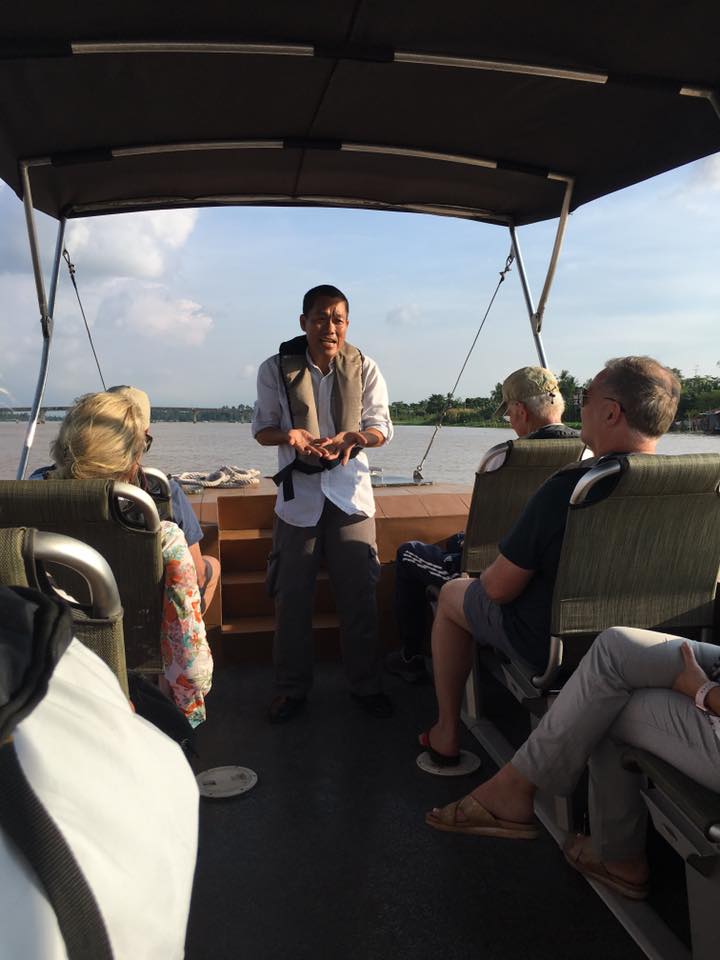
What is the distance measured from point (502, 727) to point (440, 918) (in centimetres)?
114

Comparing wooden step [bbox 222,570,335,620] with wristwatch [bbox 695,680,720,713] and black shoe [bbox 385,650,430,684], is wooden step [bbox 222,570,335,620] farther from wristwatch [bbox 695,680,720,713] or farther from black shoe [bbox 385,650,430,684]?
wristwatch [bbox 695,680,720,713]

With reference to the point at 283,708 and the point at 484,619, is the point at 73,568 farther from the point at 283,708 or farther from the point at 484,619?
the point at 283,708

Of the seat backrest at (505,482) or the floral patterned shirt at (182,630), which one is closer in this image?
the floral patterned shirt at (182,630)

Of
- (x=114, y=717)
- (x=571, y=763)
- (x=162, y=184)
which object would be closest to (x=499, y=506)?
(x=571, y=763)

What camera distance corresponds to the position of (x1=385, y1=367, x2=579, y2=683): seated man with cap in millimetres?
2812

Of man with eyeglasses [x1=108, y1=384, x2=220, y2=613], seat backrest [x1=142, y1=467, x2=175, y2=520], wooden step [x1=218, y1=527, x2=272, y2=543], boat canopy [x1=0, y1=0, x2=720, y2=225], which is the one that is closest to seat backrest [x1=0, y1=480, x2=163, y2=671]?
seat backrest [x1=142, y1=467, x2=175, y2=520]

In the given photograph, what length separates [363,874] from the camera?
195 cm

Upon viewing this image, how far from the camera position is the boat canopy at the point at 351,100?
2.14m

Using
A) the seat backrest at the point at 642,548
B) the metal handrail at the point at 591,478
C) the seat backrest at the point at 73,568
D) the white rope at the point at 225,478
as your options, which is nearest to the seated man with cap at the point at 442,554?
the seat backrest at the point at 642,548

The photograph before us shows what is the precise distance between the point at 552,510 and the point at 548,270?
2223mm

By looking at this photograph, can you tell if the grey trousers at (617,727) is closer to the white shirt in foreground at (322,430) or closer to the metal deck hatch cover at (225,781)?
the metal deck hatch cover at (225,781)

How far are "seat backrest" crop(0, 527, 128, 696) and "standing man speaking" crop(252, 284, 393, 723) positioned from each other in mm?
1733

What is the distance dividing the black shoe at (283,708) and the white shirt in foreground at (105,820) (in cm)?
220

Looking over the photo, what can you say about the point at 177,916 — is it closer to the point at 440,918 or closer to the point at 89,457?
the point at 440,918
